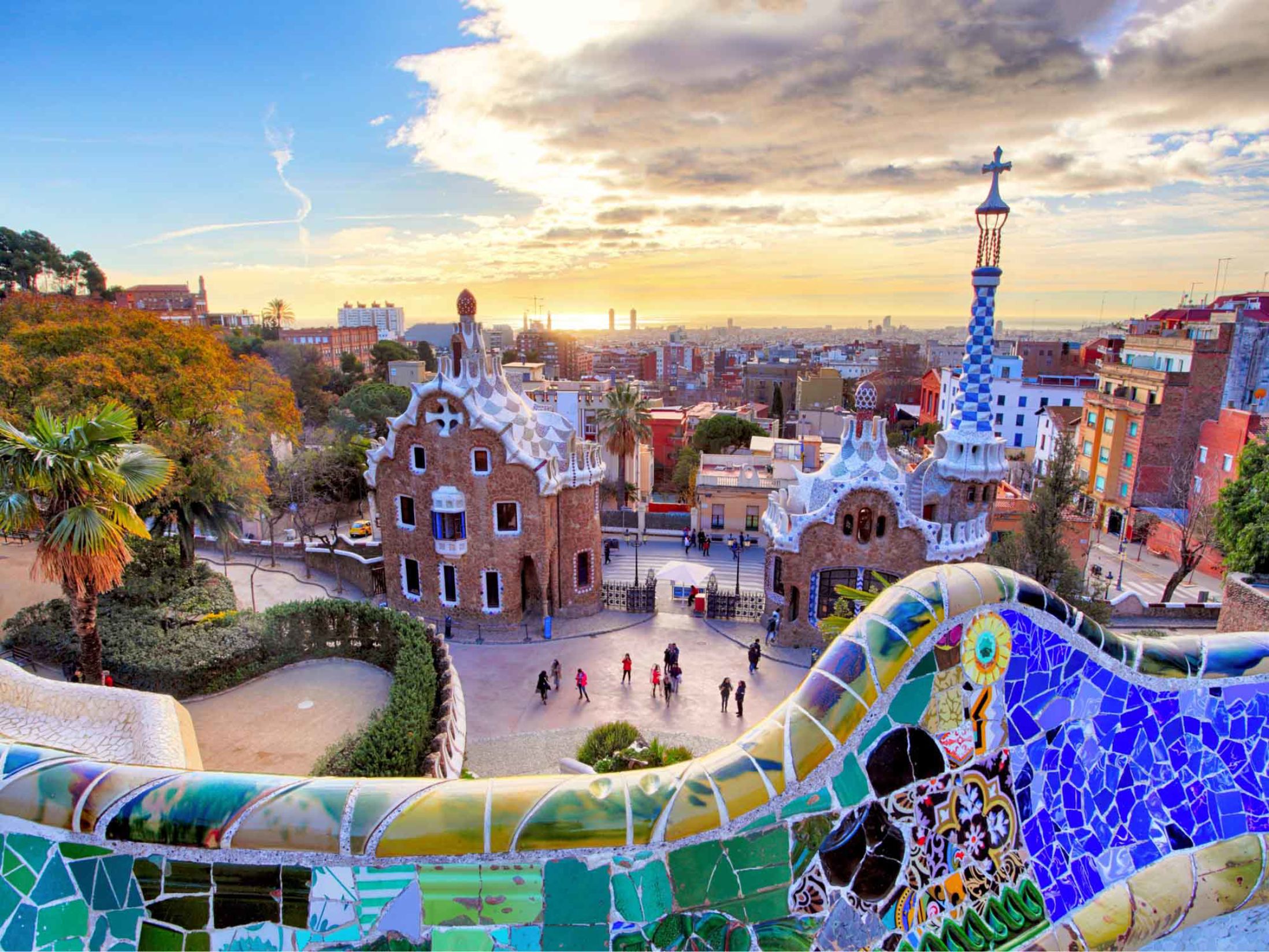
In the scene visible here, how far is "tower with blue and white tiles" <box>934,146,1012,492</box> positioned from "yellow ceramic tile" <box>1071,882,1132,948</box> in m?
17.2

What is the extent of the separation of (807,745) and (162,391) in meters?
21.0

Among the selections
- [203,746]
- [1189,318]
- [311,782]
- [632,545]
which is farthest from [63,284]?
[1189,318]

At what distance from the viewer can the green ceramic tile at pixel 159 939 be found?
12.7 ft

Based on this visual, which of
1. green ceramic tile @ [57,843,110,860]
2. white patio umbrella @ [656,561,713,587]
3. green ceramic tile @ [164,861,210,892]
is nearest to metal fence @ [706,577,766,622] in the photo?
white patio umbrella @ [656,561,713,587]

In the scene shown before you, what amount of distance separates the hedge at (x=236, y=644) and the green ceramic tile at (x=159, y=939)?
889 cm

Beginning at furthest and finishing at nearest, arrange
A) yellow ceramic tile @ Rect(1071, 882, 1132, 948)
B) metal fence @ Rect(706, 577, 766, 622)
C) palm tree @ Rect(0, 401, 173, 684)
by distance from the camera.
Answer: metal fence @ Rect(706, 577, 766, 622) < palm tree @ Rect(0, 401, 173, 684) < yellow ceramic tile @ Rect(1071, 882, 1132, 948)

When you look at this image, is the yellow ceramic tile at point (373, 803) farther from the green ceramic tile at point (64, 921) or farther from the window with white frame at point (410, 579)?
the window with white frame at point (410, 579)

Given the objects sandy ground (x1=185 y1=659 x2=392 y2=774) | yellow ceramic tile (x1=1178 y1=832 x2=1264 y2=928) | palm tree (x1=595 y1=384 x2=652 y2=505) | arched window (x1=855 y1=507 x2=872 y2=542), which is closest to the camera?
yellow ceramic tile (x1=1178 y1=832 x2=1264 y2=928)

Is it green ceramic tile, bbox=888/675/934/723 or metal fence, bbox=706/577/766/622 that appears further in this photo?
metal fence, bbox=706/577/766/622

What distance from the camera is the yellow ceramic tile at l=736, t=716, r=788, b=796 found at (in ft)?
13.5

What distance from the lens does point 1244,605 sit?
19109mm

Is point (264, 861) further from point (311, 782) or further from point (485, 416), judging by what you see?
point (485, 416)

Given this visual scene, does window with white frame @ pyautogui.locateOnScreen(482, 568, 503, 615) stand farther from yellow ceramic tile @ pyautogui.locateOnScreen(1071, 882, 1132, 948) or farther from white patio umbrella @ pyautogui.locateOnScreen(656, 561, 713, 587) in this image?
yellow ceramic tile @ pyautogui.locateOnScreen(1071, 882, 1132, 948)

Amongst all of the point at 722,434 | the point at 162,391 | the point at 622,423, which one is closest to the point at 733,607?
the point at 622,423
